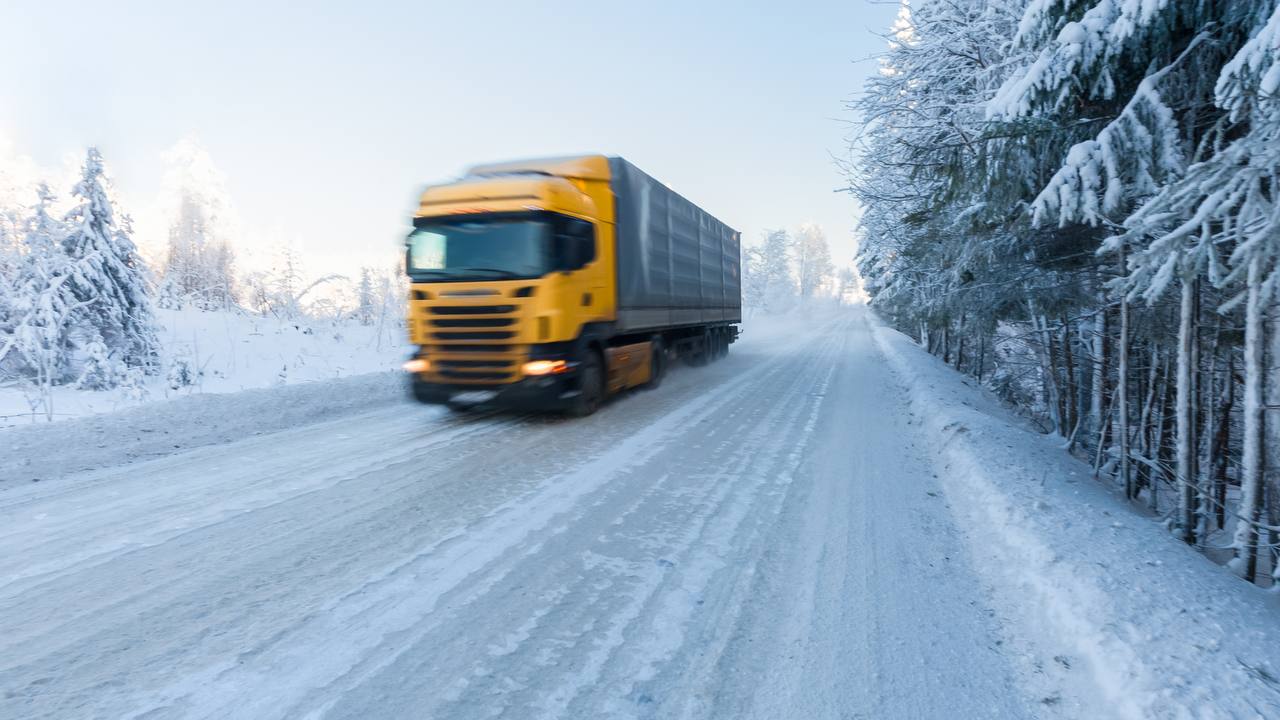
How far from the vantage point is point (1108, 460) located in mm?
7727

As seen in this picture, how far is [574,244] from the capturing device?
8156 millimetres

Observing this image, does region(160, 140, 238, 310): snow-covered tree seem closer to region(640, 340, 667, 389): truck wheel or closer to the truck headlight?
region(640, 340, 667, 389): truck wheel

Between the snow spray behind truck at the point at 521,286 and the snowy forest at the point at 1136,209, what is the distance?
4.42 metres

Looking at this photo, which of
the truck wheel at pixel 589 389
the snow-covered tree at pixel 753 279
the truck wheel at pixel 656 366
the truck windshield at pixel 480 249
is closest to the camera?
the truck windshield at pixel 480 249

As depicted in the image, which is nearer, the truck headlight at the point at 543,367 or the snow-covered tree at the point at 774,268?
the truck headlight at the point at 543,367

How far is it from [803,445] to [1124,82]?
4.56 m

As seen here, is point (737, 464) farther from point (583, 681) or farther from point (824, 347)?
point (824, 347)

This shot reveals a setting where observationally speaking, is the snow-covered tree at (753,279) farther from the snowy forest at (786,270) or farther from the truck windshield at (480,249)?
the truck windshield at (480,249)

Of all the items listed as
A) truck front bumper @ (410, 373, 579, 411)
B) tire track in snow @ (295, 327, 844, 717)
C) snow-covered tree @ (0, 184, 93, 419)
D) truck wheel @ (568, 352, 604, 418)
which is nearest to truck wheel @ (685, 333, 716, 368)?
truck wheel @ (568, 352, 604, 418)

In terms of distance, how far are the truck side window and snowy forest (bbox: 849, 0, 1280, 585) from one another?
14.1ft

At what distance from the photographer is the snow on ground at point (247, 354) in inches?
466

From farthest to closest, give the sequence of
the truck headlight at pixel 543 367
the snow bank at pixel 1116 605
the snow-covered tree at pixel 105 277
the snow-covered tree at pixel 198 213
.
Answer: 1. the snow-covered tree at pixel 198 213
2. the snow-covered tree at pixel 105 277
3. the truck headlight at pixel 543 367
4. the snow bank at pixel 1116 605

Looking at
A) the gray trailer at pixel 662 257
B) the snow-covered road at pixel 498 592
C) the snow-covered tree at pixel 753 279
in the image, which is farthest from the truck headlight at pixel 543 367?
the snow-covered tree at pixel 753 279

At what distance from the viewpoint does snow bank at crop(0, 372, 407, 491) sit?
19.2 ft
